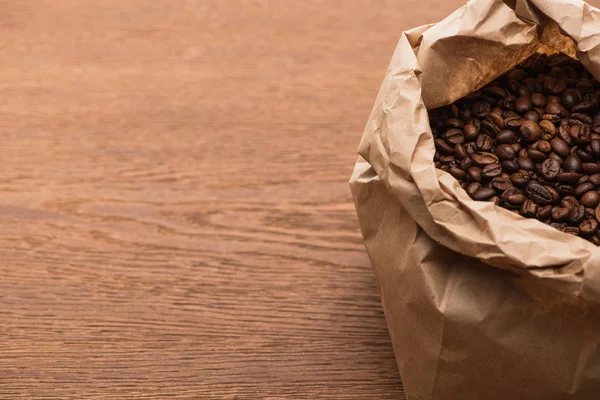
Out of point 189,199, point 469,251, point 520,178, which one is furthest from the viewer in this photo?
point 189,199

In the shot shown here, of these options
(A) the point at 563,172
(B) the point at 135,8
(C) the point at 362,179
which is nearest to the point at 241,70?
(B) the point at 135,8

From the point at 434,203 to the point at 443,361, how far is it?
0.21 meters

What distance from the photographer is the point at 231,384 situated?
102 cm

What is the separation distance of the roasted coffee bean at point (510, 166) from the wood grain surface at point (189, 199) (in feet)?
1.13

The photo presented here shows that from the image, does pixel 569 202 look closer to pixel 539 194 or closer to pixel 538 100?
pixel 539 194

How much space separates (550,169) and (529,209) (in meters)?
0.07

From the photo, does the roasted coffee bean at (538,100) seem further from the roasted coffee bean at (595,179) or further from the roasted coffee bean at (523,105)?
the roasted coffee bean at (595,179)

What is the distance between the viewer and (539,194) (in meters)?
0.82

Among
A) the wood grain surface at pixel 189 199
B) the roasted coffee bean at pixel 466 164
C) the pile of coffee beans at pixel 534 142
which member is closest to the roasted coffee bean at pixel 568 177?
the pile of coffee beans at pixel 534 142

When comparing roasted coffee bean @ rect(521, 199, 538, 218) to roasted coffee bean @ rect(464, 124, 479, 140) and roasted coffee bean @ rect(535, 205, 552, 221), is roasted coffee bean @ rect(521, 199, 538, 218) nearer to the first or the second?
roasted coffee bean @ rect(535, 205, 552, 221)

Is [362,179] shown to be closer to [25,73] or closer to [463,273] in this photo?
[463,273]

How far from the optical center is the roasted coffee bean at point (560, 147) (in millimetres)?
854

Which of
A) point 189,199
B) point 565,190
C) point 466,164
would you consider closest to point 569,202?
point 565,190

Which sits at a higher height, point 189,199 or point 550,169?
point 550,169
